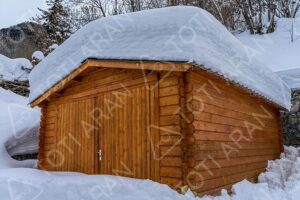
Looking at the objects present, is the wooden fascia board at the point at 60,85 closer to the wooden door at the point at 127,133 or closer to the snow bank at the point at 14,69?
the wooden door at the point at 127,133

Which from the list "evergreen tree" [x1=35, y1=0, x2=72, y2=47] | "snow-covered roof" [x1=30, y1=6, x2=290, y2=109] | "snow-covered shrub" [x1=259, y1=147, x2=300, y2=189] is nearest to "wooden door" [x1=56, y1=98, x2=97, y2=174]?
"snow-covered roof" [x1=30, y1=6, x2=290, y2=109]

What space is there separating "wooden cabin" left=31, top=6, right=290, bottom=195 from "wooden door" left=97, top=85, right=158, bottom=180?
0.02 meters

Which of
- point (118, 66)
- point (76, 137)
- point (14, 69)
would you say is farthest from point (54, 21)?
point (118, 66)

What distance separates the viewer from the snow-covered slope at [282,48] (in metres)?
14.3

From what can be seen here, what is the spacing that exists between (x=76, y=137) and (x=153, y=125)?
294cm

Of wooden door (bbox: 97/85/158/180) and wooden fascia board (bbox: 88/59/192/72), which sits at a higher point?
wooden fascia board (bbox: 88/59/192/72)

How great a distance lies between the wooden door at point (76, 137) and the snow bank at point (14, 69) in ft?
30.9

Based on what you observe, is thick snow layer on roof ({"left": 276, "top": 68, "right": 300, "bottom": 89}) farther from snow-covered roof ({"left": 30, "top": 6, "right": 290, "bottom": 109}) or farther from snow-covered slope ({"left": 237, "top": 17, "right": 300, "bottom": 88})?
snow-covered roof ({"left": 30, "top": 6, "right": 290, "bottom": 109})

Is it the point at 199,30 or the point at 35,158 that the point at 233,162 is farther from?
the point at 35,158

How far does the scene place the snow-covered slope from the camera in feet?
46.8

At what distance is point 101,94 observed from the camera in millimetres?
7801

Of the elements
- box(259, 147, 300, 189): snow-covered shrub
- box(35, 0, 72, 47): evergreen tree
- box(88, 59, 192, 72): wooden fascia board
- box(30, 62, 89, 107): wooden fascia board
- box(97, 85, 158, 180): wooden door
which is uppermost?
box(35, 0, 72, 47): evergreen tree

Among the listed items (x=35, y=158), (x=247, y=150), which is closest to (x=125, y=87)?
(x=247, y=150)

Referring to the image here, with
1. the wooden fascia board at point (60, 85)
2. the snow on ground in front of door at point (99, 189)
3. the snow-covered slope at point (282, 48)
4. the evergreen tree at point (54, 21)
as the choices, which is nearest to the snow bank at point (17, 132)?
the wooden fascia board at point (60, 85)
